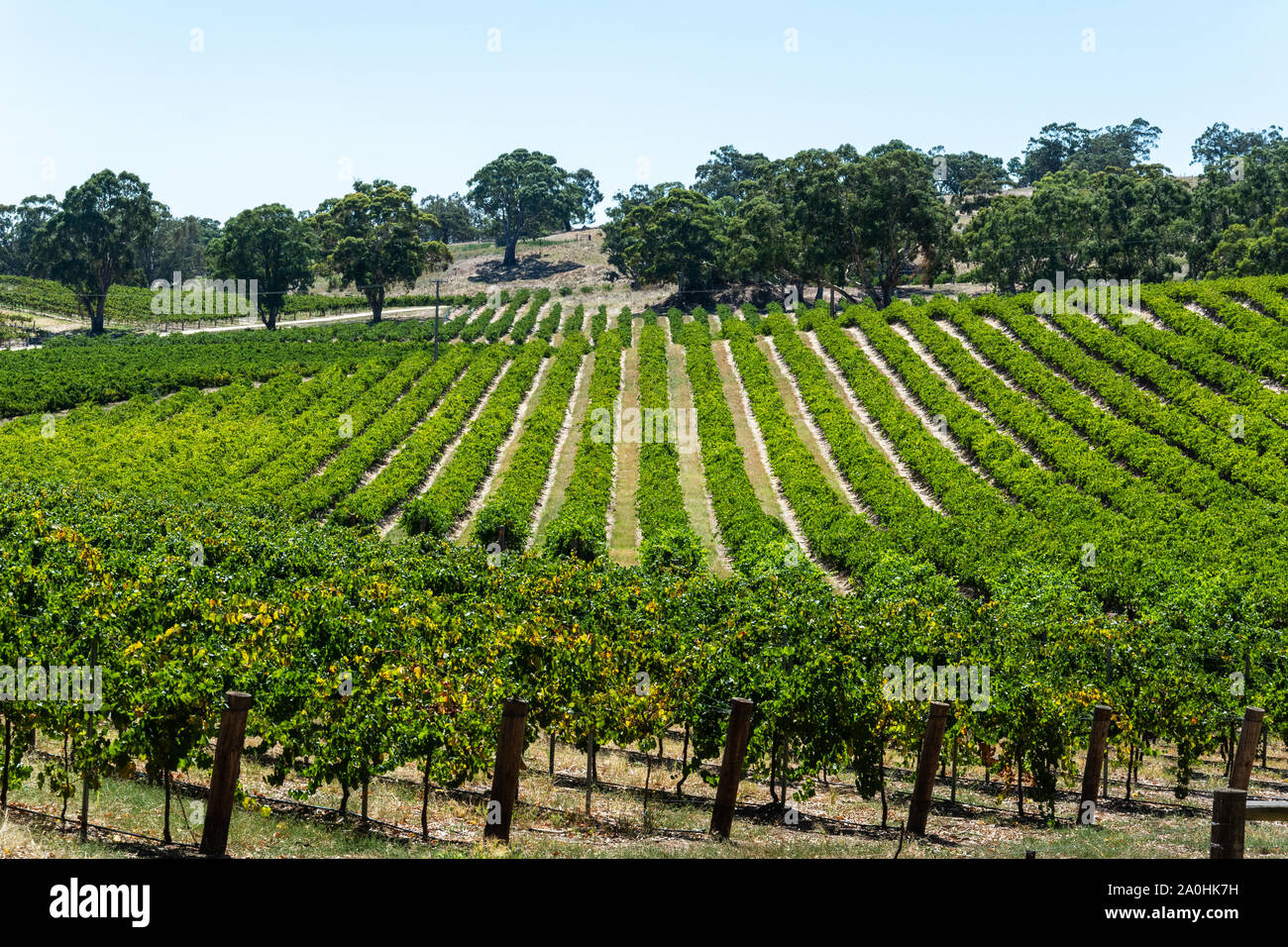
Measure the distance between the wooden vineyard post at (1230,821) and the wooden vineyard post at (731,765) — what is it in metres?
5.60

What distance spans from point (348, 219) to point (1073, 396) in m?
70.5

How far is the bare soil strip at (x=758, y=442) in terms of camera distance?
3831 centimetres

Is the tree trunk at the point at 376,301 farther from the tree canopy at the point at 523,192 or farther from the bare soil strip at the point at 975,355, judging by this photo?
the bare soil strip at the point at 975,355

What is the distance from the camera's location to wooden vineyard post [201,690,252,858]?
36.7 feet

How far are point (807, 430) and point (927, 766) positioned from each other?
39617 millimetres

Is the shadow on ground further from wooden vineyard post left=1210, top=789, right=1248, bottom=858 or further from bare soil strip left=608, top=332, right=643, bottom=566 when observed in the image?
wooden vineyard post left=1210, top=789, right=1248, bottom=858

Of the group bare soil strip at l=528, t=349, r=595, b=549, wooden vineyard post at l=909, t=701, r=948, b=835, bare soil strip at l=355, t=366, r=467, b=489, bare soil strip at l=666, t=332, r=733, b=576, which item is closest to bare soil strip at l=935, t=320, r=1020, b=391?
bare soil strip at l=666, t=332, r=733, b=576

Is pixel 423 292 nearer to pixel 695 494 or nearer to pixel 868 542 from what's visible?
pixel 695 494

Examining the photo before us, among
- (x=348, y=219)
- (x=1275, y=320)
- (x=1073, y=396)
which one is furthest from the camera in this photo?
(x=348, y=219)

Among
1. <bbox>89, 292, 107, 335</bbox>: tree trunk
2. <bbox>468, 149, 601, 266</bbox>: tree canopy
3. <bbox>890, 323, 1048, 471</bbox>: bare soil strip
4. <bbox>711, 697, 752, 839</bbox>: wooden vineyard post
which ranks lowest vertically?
<bbox>711, 697, 752, 839</bbox>: wooden vineyard post

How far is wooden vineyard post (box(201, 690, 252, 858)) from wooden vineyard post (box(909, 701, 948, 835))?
8322mm

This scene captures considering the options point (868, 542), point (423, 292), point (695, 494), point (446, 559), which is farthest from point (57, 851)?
point (423, 292)

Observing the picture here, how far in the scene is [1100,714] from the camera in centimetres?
1634
